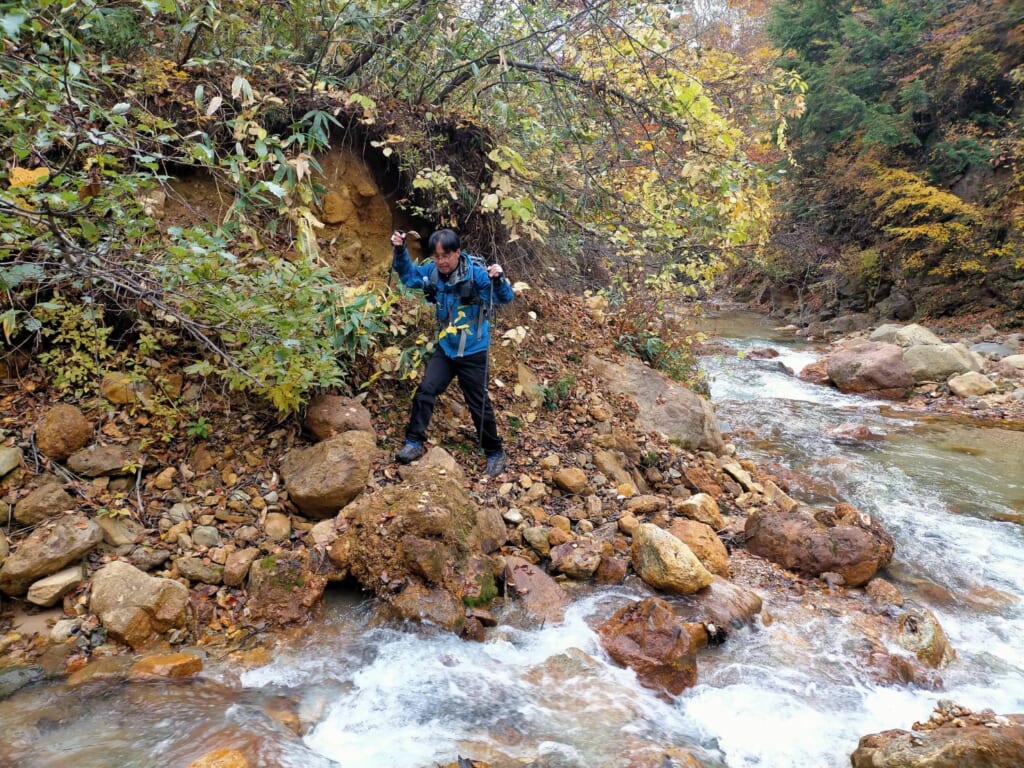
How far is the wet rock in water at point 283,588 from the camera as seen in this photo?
3279 mm

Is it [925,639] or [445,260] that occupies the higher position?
[445,260]

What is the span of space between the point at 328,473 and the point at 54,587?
5.03 feet

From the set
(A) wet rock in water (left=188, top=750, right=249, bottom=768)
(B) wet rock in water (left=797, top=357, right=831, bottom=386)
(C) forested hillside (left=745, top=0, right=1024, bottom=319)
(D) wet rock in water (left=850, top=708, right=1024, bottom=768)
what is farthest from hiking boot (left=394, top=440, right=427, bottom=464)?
(C) forested hillside (left=745, top=0, right=1024, bottom=319)

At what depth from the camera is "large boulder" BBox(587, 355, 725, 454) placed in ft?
21.4

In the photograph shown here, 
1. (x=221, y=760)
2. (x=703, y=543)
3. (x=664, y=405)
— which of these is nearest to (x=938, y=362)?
(x=664, y=405)

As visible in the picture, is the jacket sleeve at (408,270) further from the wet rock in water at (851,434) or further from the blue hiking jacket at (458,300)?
the wet rock in water at (851,434)

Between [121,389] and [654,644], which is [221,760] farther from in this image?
[121,389]

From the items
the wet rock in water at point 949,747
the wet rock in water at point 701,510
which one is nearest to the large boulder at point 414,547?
the wet rock in water at point 701,510

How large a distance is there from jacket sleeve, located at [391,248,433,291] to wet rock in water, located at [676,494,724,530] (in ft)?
9.83

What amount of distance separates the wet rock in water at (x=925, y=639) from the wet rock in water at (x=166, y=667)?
4336mm

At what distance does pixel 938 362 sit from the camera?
1128 centimetres

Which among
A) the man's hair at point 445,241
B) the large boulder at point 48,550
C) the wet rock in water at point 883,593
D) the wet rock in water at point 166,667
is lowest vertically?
the wet rock in water at point 883,593

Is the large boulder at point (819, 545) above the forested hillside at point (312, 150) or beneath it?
beneath

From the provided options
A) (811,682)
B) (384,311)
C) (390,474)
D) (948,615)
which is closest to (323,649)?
(390,474)
